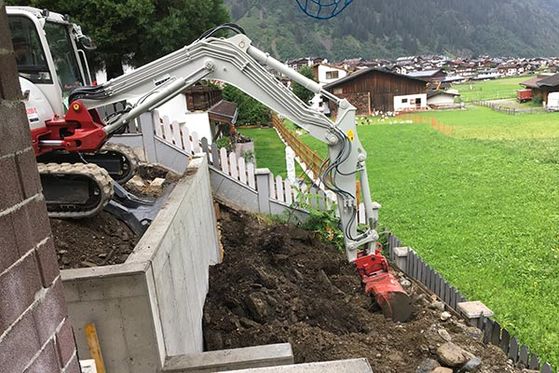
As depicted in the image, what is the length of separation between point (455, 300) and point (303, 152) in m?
14.1

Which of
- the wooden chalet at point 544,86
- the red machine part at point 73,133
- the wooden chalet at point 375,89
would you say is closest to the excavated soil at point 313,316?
the red machine part at point 73,133

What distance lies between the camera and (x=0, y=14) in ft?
4.33

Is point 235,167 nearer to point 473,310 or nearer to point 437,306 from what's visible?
point 437,306

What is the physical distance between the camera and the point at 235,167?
32.3 feet

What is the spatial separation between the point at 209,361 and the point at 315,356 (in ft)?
5.52

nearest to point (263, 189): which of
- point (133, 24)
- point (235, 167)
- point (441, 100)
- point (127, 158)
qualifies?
point (235, 167)

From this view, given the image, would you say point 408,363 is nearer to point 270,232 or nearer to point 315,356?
point 315,356

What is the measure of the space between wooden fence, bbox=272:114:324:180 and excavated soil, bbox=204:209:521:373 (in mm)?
2460

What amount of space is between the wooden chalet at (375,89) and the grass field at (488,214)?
2374cm

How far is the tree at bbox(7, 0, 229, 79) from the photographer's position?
15852 millimetres

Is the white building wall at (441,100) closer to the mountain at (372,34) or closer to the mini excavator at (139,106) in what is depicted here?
the mini excavator at (139,106)

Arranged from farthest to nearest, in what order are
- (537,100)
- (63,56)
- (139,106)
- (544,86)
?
(537,100) → (544,86) → (63,56) → (139,106)

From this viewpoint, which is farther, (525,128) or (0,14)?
(525,128)

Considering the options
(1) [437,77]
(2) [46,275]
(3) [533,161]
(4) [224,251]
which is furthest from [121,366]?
(1) [437,77]
